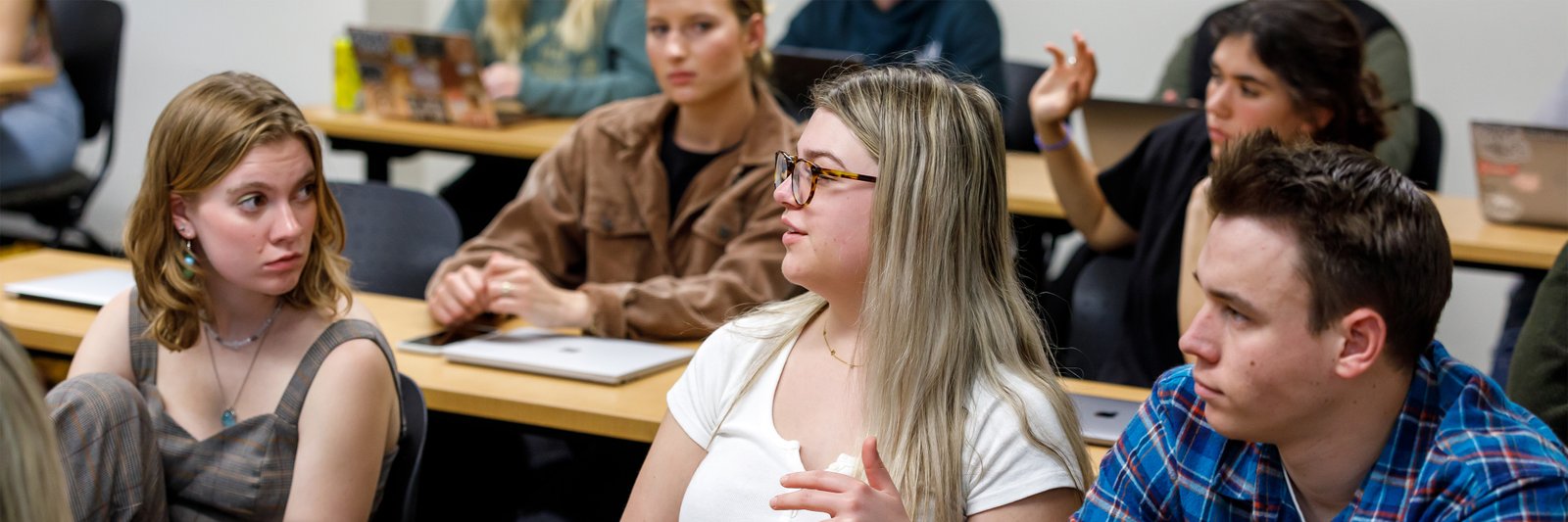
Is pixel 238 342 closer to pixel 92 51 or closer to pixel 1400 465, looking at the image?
pixel 1400 465

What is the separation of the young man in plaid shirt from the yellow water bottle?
11.4 ft

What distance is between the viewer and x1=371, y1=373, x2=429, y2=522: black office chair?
201 centimetres

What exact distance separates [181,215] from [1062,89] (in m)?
1.84

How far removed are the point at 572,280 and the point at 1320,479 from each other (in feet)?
6.05

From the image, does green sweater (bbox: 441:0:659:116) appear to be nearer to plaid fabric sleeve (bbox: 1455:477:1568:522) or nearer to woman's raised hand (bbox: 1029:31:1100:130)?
woman's raised hand (bbox: 1029:31:1100:130)

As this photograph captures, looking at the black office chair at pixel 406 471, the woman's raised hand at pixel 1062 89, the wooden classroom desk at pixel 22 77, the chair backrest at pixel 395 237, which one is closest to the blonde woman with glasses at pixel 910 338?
the black office chair at pixel 406 471

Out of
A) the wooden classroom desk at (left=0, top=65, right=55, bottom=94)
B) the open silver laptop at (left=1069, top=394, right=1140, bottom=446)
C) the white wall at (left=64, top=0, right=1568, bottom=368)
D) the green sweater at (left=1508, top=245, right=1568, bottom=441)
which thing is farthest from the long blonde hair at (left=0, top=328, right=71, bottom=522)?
the white wall at (left=64, top=0, right=1568, bottom=368)

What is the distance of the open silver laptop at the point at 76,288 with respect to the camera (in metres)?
2.49

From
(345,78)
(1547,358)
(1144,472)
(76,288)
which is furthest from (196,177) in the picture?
(345,78)

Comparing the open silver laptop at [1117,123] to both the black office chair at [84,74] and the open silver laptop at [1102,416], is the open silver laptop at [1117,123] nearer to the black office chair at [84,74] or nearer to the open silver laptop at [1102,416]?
the open silver laptop at [1102,416]

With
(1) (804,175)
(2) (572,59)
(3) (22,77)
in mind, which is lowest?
(3) (22,77)

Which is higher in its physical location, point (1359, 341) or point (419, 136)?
point (1359, 341)

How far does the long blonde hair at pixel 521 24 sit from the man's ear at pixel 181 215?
2.73 m

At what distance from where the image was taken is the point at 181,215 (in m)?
1.95
